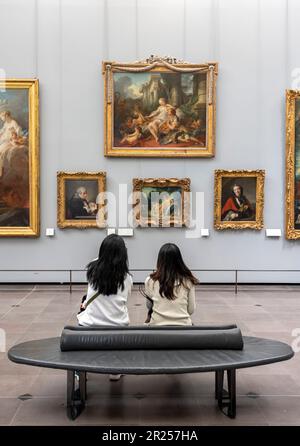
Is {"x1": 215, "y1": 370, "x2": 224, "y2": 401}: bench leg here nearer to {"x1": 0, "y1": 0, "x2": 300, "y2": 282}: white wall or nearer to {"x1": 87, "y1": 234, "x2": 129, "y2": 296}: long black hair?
{"x1": 87, "y1": 234, "x2": 129, "y2": 296}: long black hair

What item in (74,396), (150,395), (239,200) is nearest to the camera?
(74,396)

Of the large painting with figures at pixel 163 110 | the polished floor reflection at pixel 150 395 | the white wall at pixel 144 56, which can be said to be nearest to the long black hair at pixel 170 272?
the polished floor reflection at pixel 150 395

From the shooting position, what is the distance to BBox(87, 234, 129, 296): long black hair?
17.6 ft

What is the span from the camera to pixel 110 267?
5395mm

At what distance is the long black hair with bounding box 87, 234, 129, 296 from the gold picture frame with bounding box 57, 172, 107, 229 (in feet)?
27.7

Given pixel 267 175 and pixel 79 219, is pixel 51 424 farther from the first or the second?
pixel 267 175

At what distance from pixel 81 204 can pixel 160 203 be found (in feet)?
7.26

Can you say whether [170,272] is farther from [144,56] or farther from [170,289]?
[144,56]

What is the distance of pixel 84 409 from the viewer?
A: 4957 millimetres

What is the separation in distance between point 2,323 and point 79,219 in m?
5.17

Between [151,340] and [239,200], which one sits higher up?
[239,200]

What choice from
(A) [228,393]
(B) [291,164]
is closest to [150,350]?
(A) [228,393]

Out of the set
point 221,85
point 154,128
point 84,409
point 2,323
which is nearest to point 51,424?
point 84,409

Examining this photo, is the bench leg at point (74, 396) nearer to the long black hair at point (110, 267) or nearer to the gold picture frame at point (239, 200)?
the long black hair at point (110, 267)
